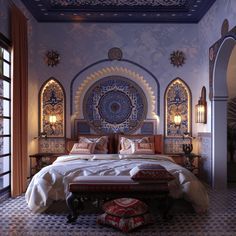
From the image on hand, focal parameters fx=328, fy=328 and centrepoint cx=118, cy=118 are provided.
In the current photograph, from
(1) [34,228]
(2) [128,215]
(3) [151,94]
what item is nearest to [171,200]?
(2) [128,215]

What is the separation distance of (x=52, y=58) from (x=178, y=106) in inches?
120

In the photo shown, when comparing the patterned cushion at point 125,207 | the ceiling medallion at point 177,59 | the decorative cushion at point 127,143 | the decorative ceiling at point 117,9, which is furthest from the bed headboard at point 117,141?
the patterned cushion at point 125,207

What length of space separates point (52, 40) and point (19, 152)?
2.88 metres

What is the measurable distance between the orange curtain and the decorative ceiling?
871 mm

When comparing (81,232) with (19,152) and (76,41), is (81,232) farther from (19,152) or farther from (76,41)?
(76,41)

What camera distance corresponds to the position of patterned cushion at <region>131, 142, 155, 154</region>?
6.41m

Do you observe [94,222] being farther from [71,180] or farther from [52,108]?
[52,108]

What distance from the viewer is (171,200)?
432 centimetres

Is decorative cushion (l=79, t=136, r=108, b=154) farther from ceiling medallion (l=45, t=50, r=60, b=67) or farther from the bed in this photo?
ceiling medallion (l=45, t=50, r=60, b=67)

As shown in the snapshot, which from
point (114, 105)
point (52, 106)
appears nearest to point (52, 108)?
point (52, 106)

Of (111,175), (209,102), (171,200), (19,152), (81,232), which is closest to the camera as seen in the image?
(81,232)

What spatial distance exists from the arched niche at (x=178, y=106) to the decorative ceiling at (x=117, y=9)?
148cm

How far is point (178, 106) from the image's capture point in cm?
745

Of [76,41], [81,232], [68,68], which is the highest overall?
[76,41]
